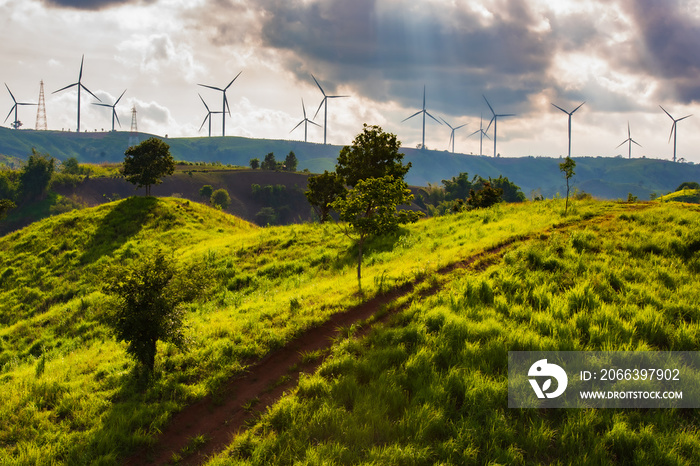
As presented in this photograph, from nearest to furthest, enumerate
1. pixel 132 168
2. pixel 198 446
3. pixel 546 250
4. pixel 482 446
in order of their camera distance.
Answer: pixel 482 446, pixel 198 446, pixel 546 250, pixel 132 168

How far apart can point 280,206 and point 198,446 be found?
148685 millimetres

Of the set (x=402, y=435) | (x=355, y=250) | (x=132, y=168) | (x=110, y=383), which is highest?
(x=132, y=168)

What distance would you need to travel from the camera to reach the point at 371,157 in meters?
34.2

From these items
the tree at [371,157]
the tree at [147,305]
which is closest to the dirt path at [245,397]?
the tree at [147,305]

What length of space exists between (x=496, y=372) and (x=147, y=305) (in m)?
10.6

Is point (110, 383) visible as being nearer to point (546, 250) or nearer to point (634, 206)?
point (546, 250)

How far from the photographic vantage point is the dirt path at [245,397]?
8586mm

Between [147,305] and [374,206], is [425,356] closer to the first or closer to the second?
[147,305]

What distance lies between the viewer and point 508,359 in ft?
30.7

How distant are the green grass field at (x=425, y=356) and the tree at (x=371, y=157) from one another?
13566 mm

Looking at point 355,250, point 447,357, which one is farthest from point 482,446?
point 355,250

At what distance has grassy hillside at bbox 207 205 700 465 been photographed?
7.30 m

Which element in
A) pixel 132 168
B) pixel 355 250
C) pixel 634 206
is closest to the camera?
pixel 634 206

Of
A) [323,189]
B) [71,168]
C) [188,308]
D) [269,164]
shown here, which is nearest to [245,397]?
[188,308]
